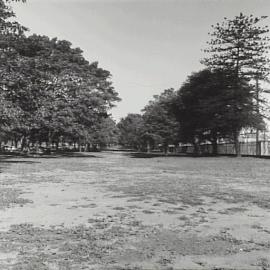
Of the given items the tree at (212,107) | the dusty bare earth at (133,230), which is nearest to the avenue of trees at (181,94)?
the tree at (212,107)

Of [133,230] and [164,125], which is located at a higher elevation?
[164,125]

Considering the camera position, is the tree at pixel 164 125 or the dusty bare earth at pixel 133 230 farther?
the tree at pixel 164 125

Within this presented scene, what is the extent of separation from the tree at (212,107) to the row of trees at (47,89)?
11194mm

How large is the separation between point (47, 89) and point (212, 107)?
63.9 ft

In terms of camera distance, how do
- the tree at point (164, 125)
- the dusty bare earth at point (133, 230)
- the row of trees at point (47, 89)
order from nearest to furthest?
the dusty bare earth at point (133, 230) < the row of trees at point (47, 89) < the tree at point (164, 125)

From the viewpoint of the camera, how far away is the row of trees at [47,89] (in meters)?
27.5

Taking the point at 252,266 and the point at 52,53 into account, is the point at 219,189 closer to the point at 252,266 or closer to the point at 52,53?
the point at 252,266

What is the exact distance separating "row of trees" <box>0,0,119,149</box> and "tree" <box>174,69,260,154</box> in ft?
36.7

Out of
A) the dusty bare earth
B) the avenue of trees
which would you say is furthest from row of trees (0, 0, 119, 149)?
the dusty bare earth

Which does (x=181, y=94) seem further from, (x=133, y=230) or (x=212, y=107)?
(x=133, y=230)

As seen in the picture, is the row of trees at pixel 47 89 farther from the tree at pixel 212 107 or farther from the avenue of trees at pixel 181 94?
the tree at pixel 212 107

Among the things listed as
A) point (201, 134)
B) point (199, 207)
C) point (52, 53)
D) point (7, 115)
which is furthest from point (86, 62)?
point (199, 207)

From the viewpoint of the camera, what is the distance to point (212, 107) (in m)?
48.2

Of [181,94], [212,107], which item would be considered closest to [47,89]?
[212,107]
